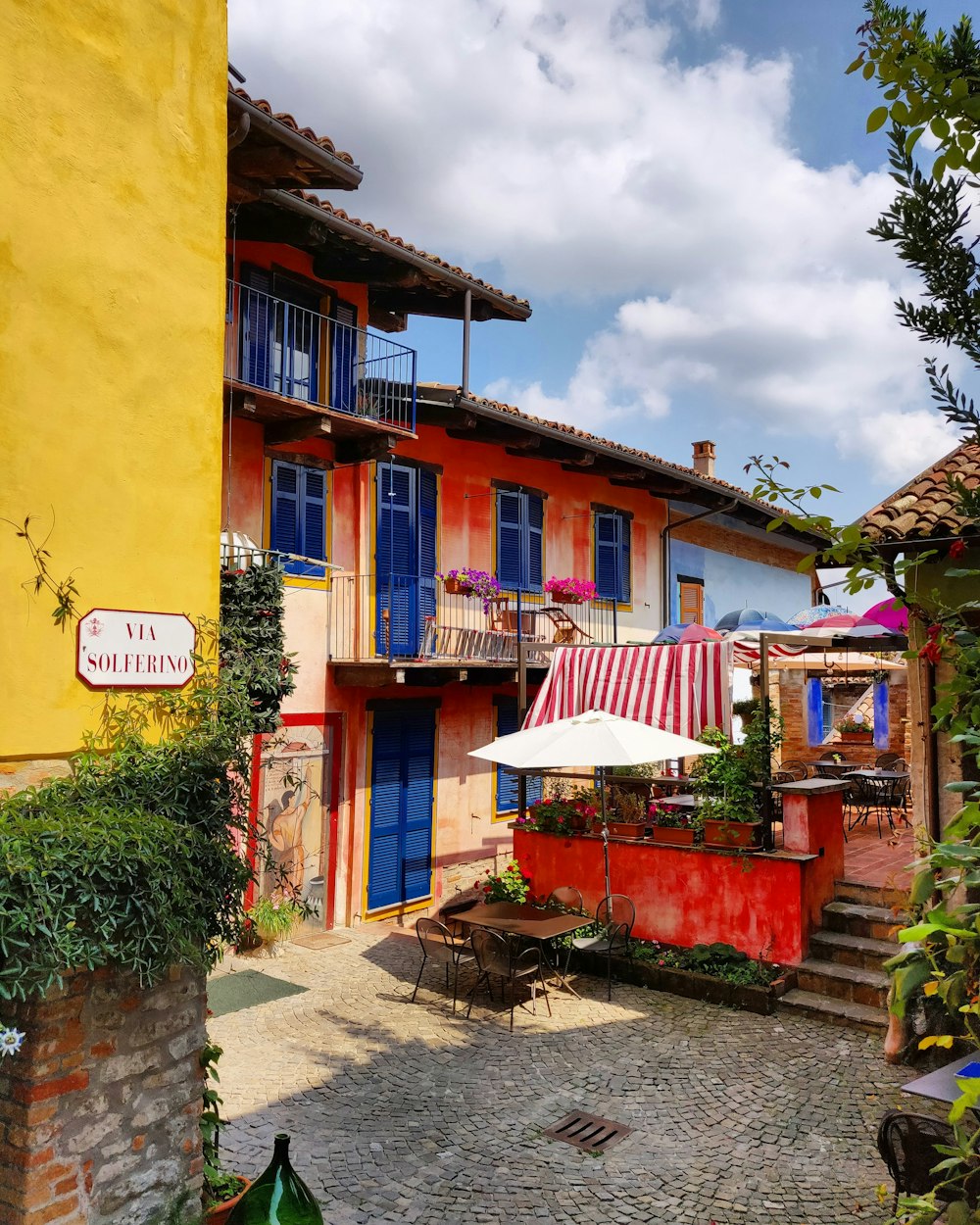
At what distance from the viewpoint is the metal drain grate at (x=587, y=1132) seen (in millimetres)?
6141

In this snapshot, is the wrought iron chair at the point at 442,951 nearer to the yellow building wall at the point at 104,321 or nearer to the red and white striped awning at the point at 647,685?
the red and white striped awning at the point at 647,685

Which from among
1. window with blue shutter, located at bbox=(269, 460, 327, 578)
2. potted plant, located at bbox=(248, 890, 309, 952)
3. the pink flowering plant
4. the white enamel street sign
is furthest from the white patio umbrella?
the white enamel street sign

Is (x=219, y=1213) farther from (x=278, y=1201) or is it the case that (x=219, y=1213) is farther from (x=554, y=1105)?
(x=554, y=1105)

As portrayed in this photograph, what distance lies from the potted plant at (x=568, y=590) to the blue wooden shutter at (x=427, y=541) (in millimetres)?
2444

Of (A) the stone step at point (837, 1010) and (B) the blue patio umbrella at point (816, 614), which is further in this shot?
(B) the blue patio umbrella at point (816, 614)

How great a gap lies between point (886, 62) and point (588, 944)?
28.1ft

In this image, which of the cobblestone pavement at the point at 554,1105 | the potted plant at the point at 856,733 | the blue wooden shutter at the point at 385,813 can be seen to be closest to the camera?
the cobblestone pavement at the point at 554,1105

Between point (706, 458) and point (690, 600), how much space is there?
445 cm

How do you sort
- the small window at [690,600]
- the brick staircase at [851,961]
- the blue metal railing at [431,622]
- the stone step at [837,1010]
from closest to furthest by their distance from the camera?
the stone step at [837,1010] → the brick staircase at [851,961] → the blue metal railing at [431,622] → the small window at [690,600]

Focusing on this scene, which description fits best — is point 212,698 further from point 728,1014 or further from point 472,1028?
point 728,1014

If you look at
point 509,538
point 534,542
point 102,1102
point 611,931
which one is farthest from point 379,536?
point 102,1102

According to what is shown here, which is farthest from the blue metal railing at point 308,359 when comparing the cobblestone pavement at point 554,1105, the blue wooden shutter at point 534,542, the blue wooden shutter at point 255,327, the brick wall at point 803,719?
the brick wall at point 803,719

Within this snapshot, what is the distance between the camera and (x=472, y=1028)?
27.2 ft

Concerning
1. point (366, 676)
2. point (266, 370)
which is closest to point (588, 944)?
point (366, 676)
